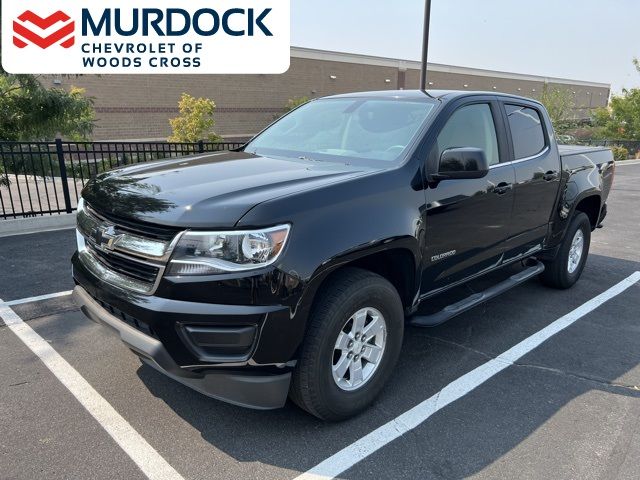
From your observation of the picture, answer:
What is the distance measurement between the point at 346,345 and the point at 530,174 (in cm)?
245

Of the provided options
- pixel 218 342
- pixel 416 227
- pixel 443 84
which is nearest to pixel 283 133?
pixel 416 227

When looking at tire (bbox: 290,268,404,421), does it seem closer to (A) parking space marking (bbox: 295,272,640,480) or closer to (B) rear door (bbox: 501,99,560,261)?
(A) parking space marking (bbox: 295,272,640,480)

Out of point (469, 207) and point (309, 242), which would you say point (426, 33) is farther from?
point (309, 242)

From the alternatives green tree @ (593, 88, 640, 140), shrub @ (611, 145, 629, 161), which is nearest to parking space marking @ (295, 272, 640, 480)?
shrub @ (611, 145, 629, 161)

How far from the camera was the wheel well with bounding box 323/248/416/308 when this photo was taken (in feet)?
9.97

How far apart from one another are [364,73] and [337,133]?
118 ft

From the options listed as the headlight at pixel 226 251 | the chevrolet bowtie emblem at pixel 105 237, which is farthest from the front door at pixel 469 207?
the chevrolet bowtie emblem at pixel 105 237

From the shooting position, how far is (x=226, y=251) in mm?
2393

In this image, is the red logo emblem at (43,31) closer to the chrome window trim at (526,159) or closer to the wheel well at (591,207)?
the chrome window trim at (526,159)

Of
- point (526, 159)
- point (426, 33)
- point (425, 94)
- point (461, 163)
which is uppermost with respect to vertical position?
point (426, 33)

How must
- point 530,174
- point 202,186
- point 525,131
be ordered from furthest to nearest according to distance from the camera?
1. point 525,131
2. point 530,174
3. point 202,186

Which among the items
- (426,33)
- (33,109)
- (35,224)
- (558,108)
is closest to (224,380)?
(35,224)

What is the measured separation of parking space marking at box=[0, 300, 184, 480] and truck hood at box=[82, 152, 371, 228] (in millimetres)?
1208

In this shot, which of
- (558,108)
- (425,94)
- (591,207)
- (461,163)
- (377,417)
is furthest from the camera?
(558,108)
